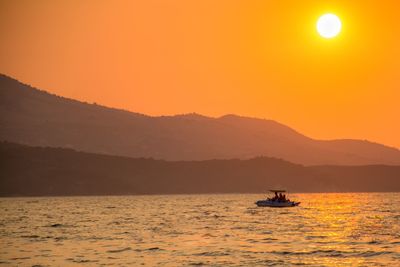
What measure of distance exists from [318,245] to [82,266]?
27.6 m

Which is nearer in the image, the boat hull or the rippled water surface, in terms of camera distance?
the rippled water surface

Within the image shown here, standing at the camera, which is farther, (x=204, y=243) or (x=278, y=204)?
(x=278, y=204)

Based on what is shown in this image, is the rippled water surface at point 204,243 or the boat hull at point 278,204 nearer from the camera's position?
the rippled water surface at point 204,243

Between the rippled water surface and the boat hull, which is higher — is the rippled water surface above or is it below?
below

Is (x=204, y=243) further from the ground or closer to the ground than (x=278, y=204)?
closer to the ground

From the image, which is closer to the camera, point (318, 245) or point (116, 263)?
point (116, 263)

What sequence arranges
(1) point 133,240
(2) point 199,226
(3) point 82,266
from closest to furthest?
(3) point 82,266 → (1) point 133,240 → (2) point 199,226

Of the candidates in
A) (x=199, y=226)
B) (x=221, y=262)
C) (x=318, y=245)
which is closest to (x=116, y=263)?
(x=221, y=262)

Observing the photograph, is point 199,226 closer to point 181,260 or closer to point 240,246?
point 240,246

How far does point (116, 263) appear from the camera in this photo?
66.9 metres

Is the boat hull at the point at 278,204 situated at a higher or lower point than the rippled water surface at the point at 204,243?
higher

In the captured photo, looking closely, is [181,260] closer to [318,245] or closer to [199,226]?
[318,245]

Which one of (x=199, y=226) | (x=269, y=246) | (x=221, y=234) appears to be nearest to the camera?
(x=269, y=246)

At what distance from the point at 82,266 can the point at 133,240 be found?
2388 centimetres
